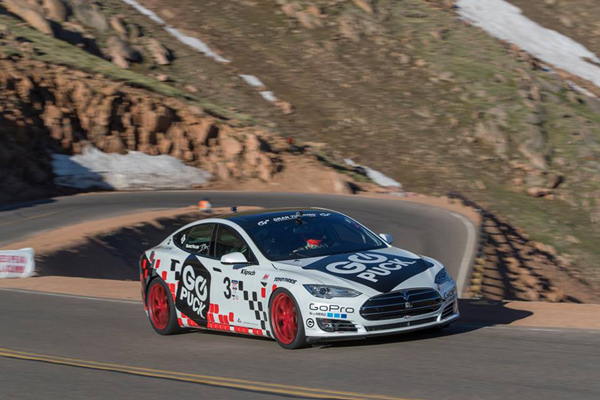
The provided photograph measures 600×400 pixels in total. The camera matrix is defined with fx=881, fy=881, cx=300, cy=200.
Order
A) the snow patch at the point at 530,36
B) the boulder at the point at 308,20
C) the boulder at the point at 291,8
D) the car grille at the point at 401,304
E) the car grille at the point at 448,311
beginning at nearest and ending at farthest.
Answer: the car grille at the point at 401,304 → the car grille at the point at 448,311 → the boulder at the point at 308,20 → the boulder at the point at 291,8 → the snow patch at the point at 530,36

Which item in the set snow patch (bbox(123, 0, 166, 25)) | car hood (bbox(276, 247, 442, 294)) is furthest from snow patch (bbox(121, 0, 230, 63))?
car hood (bbox(276, 247, 442, 294))

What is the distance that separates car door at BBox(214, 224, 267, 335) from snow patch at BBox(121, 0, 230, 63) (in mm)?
40109

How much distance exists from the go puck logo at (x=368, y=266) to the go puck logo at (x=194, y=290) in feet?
6.07

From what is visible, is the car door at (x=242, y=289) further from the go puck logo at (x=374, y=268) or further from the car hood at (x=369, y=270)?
the go puck logo at (x=374, y=268)

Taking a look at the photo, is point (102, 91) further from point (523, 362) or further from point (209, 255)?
point (523, 362)

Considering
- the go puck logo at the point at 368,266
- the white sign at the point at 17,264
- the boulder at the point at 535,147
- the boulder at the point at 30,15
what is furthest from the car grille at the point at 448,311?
the boulder at the point at 30,15

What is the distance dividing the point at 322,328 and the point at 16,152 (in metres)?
29.9

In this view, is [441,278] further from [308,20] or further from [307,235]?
[308,20]

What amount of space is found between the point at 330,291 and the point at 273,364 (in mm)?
903

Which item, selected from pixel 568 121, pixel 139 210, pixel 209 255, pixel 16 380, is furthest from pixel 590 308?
pixel 568 121

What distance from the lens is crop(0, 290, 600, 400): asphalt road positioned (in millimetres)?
7113

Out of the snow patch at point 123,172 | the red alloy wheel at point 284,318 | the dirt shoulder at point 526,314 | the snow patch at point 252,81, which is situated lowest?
the snow patch at point 123,172

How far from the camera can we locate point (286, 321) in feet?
29.6

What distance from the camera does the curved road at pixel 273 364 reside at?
7.13m
